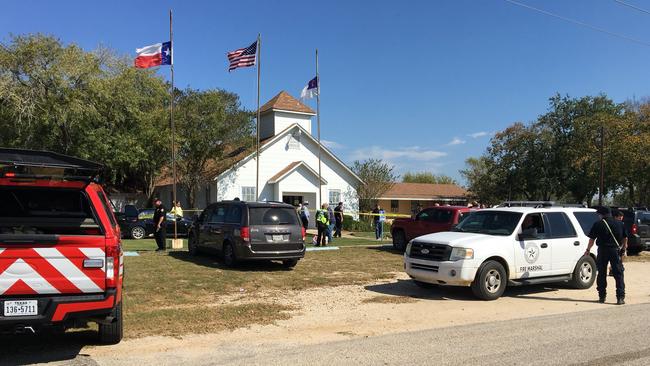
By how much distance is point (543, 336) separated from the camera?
7188mm

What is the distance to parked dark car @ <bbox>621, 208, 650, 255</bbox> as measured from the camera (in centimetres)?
1852

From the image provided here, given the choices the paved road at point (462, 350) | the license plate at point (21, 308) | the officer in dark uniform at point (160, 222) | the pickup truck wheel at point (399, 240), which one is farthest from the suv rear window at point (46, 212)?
the pickup truck wheel at point (399, 240)

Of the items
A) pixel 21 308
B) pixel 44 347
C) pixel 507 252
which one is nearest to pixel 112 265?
pixel 21 308

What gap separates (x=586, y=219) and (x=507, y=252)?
9.26 ft

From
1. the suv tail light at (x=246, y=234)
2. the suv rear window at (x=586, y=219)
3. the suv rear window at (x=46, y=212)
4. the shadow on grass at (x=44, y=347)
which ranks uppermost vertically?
the suv rear window at (x=46, y=212)

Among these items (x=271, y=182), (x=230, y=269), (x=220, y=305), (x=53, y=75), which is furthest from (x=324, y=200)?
(x=220, y=305)

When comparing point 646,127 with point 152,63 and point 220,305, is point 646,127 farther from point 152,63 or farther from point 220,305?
point 220,305

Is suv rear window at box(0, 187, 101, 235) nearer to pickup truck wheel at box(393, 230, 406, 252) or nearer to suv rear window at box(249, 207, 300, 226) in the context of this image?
suv rear window at box(249, 207, 300, 226)

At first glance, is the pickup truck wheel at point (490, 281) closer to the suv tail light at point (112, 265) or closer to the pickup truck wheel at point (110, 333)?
the pickup truck wheel at point (110, 333)

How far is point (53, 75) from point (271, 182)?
1363cm

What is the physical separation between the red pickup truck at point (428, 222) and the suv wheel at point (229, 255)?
7081 millimetres

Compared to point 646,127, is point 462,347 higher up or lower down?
lower down

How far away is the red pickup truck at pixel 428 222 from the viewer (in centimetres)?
1709

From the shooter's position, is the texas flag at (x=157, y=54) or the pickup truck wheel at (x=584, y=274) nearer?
the pickup truck wheel at (x=584, y=274)
